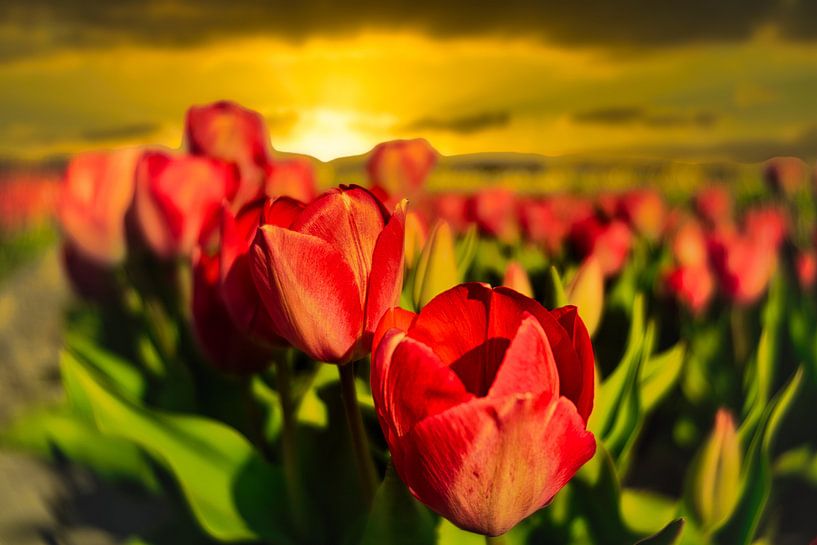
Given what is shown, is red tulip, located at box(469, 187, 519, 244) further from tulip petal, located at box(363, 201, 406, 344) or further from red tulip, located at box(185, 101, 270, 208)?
tulip petal, located at box(363, 201, 406, 344)

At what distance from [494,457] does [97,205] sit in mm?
313

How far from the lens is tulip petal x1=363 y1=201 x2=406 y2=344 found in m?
0.19

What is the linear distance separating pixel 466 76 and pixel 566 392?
0.50m

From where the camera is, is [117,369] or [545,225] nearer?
[117,369]

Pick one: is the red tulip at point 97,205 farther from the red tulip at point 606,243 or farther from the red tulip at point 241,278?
the red tulip at point 606,243

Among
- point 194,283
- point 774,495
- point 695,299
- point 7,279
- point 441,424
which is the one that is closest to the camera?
point 441,424

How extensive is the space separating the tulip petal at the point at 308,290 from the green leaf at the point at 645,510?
0.51ft

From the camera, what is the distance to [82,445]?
400mm

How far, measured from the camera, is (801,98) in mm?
780

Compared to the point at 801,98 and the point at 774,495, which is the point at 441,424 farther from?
the point at 801,98

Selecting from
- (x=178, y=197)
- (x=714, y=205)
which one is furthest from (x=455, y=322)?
(x=714, y=205)

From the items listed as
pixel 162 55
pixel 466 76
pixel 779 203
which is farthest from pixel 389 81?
pixel 779 203

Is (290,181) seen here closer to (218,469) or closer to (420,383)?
(218,469)

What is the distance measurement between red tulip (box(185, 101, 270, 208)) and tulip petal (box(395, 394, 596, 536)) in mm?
272
